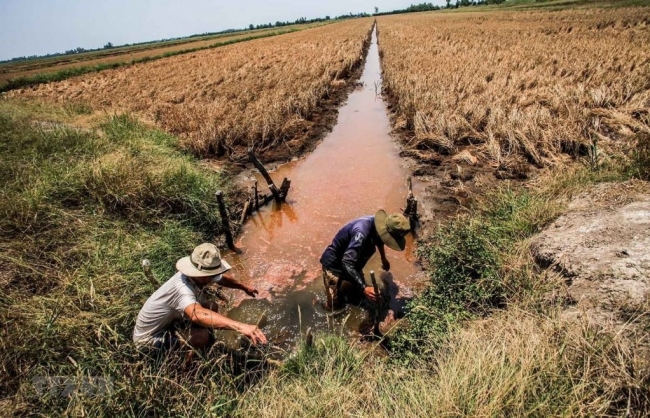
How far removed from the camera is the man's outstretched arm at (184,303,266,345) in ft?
9.45

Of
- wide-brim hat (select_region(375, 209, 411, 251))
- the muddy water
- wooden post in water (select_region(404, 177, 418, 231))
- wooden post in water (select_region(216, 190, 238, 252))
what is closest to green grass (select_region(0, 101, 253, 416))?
wooden post in water (select_region(216, 190, 238, 252))

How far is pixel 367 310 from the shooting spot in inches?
176

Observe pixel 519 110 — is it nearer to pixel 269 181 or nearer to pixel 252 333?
pixel 269 181

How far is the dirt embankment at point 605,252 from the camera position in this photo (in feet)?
9.21

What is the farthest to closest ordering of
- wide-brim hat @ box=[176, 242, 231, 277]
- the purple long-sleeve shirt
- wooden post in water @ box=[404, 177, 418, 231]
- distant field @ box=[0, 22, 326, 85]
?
1. distant field @ box=[0, 22, 326, 85]
2. wooden post in water @ box=[404, 177, 418, 231]
3. the purple long-sleeve shirt
4. wide-brim hat @ box=[176, 242, 231, 277]

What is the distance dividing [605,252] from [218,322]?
12.4ft

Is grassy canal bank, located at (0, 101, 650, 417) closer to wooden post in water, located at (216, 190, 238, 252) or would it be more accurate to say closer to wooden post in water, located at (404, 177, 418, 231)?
wooden post in water, located at (216, 190, 238, 252)

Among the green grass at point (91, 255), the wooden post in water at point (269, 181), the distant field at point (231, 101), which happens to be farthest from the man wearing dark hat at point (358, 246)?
the distant field at point (231, 101)

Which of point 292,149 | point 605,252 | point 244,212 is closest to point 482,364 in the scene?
point 605,252

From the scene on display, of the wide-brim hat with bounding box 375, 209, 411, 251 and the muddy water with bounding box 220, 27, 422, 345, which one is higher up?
the wide-brim hat with bounding box 375, 209, 411, 251

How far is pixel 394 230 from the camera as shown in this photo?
11.8 ft

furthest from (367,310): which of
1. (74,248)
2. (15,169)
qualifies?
(15,169)

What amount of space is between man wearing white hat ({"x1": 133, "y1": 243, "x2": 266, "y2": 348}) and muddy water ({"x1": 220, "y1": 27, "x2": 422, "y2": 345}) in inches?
35.7

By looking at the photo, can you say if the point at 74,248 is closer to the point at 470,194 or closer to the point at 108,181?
the point at 108,181
